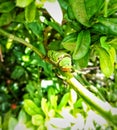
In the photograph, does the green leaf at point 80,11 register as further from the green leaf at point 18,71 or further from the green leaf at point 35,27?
the green leaf at point 18,71

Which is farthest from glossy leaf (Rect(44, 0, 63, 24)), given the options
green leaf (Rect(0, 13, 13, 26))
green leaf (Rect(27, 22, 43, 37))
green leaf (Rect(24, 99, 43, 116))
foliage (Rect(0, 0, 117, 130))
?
green leaf (Rect(24, 99, 43, 116))

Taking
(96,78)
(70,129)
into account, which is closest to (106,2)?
(70,129)

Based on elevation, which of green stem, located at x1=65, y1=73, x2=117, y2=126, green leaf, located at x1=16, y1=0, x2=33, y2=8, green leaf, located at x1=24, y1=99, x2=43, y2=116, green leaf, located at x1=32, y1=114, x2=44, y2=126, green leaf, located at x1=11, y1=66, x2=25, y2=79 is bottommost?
green leaf, located at x1=11, y1=66, x2=25, y2=79

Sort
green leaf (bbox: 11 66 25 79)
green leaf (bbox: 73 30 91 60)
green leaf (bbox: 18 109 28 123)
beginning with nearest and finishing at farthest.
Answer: green leaf (bbox: 73 30 91 60) → green leaf (bbox: 18 109 28 123) → green leaf (bbox: 11 66 25 79)

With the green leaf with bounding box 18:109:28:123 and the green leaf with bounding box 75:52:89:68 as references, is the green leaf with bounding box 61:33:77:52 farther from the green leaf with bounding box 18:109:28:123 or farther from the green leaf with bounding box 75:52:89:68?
the green leaf with bounding box 18:109:28:123

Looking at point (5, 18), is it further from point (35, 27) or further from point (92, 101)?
point (92, 101)

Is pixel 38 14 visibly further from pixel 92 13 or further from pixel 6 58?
pixel 6 58

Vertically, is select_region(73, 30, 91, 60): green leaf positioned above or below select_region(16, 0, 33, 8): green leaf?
below

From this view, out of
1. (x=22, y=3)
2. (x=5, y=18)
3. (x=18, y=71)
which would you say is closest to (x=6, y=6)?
(x=5, y=18)

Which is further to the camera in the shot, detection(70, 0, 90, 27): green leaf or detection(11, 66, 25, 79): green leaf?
detection(11, 66, 25, 79): green leaf
